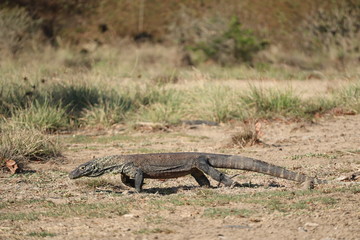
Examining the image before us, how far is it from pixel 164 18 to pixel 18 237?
139 feet

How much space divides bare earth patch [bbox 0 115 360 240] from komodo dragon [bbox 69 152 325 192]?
0.62 ft

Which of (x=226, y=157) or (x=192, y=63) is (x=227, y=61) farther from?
(x=226, y=157)

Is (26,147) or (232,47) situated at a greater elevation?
(26,147)

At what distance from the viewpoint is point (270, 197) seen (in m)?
6.51

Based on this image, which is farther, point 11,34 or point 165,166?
point 11,34

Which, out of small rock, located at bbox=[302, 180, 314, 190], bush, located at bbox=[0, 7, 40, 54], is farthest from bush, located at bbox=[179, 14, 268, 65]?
small rock, located at bbox=[302, 180, 314, 190]

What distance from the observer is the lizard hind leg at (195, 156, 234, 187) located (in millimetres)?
7051

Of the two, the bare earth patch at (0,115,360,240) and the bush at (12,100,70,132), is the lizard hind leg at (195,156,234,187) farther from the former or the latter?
the bush at (12,100,70,132)

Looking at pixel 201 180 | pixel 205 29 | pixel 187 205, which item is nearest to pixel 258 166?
pixel 201 180

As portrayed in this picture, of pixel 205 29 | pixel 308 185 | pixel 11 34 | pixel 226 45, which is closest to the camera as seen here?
pixel 308 185

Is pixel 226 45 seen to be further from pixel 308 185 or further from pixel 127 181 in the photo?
pixel 308 185

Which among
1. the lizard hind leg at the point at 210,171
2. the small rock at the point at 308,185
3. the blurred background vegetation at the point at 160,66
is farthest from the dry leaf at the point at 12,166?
the small rock at the point at 308,185

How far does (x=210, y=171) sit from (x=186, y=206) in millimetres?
950

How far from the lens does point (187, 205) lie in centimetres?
624
